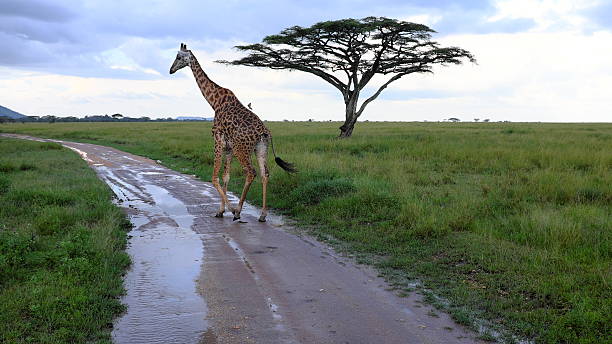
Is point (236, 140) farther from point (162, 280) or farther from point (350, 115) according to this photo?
point (350, 115)

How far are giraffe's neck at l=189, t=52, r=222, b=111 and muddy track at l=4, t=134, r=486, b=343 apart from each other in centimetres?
306

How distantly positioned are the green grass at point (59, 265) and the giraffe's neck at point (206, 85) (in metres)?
3.03

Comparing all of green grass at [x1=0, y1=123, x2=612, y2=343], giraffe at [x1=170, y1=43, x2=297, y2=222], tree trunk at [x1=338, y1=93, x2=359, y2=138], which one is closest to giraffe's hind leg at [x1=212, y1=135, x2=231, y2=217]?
giraffe at [x1=170, y1=43, x2=297, y2=222]

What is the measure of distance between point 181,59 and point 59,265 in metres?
6.36

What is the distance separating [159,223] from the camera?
8.71 metres

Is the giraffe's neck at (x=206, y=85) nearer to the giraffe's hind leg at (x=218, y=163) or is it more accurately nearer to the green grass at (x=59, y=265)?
the giraffe's hind leg at (x=218, y=163)

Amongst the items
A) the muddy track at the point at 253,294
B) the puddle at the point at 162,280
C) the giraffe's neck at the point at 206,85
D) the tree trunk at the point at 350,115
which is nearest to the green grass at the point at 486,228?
the muddy track at the point at 253,294

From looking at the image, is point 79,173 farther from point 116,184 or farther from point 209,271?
point 209,271

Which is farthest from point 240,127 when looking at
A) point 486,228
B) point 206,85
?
point 486,228

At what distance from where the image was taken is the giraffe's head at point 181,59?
433 inches

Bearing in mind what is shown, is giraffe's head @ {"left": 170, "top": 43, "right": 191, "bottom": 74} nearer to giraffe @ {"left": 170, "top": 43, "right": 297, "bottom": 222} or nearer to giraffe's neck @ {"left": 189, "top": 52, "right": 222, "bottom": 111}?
giraffe's neck @ {"left": 189, "top": 52, "right": 222, "bottom": 111}

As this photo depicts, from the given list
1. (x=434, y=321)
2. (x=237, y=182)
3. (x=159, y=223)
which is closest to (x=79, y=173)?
(x=237, y=182)

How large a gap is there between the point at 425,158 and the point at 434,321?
12381 millimetres

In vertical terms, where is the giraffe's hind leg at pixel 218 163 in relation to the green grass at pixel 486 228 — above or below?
above
